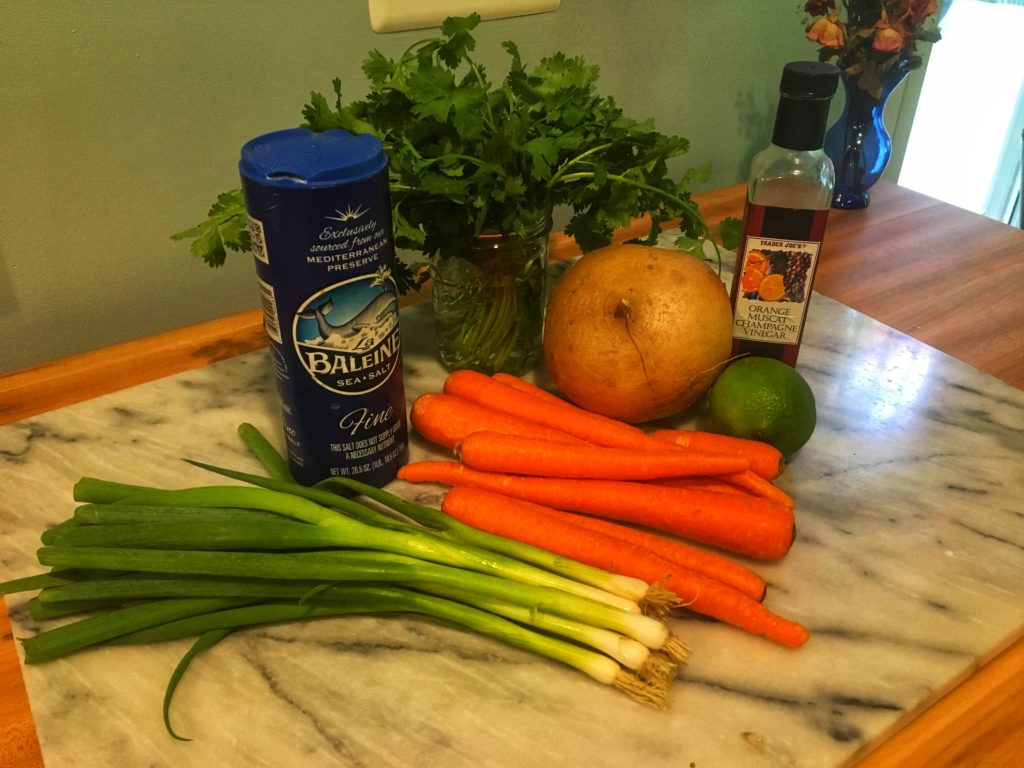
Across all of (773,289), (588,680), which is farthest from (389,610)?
(773,289)

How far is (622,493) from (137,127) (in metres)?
0.63

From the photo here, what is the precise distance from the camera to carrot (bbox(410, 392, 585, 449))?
781 mm

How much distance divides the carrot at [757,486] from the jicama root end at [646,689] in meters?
0.22

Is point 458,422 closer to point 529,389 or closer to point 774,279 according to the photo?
point 529,389

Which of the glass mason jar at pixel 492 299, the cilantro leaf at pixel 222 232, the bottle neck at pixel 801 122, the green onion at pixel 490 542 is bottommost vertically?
the green onion at pixel 490 542

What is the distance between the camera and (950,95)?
6.22 feet

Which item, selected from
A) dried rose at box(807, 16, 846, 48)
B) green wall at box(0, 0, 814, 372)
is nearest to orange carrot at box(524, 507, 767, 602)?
green wall at box(0, 0, 814, 372)

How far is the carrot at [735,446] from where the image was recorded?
2.39 ft

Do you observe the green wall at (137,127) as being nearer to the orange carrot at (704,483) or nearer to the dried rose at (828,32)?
the dried rose at (828,32)

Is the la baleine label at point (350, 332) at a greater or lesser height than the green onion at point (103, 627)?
greater

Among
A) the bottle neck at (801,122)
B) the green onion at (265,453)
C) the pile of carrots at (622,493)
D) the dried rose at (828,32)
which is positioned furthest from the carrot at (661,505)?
the dried rose at (828,32)

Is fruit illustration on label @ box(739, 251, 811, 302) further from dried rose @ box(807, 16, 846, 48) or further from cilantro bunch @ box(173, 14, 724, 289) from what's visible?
dried rose @ box(807, 16, 846, 48)

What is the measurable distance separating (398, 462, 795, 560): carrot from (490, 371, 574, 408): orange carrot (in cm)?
11

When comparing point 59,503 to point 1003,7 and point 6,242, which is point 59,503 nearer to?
point 6,242
